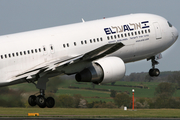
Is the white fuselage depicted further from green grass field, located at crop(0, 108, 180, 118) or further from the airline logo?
green grass field, located at crop(0, 108, 180, 118)

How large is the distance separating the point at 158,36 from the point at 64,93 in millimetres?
42519

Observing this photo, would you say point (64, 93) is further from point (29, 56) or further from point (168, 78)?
point (29, 56)

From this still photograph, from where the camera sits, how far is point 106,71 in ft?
107

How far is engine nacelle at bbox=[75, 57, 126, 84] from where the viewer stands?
32.6 metres

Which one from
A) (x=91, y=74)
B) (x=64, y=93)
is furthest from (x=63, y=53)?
(x=64, y=93)

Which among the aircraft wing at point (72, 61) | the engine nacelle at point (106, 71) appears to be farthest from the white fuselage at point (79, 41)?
the engine nacelle at point (106, 71)

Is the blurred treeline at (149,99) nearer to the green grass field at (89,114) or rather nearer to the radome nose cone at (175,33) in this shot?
the green grass field at (89,114)

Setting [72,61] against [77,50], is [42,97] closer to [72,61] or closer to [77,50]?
[77,50]

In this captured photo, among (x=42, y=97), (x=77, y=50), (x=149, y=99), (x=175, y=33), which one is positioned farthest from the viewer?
(x=149, y=99)

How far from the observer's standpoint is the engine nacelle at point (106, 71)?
32594 mm

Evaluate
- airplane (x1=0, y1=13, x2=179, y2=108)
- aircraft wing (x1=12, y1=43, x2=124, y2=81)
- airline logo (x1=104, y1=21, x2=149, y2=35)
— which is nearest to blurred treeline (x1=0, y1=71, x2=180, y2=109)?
airplane (x1=0, y1=13, x2=179, y2=108)

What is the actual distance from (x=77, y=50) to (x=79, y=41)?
77cm

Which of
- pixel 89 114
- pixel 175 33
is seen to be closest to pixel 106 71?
pixel 175 33

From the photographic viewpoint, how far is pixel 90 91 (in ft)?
320
